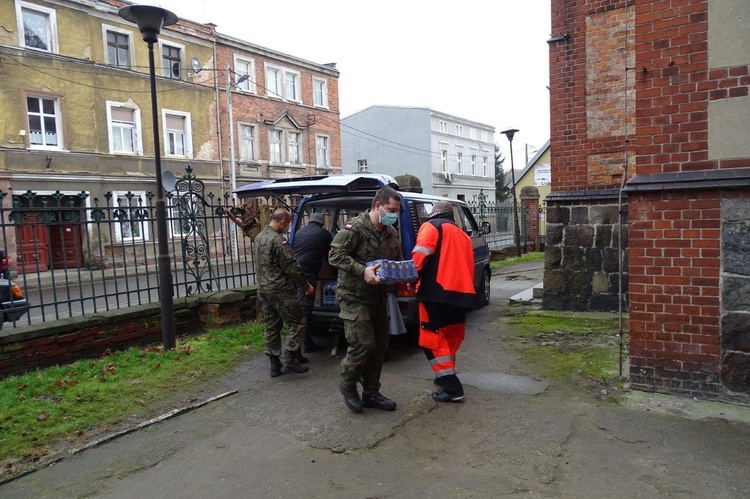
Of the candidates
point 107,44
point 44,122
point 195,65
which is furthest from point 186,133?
point 44,122

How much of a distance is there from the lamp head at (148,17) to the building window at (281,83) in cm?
2144

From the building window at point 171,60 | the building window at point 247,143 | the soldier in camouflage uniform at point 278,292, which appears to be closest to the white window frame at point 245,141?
the building window at point 247,143

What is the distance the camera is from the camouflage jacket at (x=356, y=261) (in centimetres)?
442

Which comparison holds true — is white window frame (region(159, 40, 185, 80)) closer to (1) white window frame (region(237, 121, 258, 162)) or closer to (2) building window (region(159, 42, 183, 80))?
(2) building window (region(159, 42, 183, 80))

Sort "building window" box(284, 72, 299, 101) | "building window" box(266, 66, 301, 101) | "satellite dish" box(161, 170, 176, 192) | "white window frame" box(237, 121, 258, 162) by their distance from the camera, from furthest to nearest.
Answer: "building window" box(284, 72, 299, 101)
"building window" box(266, 66, 301, 101)
"white window frame" box(237, 121, 258, 162)
"satellite dish" box(161, 170, 176, 192)

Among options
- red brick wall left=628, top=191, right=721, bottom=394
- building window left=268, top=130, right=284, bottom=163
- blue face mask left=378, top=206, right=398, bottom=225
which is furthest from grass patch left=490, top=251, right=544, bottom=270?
building window left=268, top=130, right=284, bottom=163

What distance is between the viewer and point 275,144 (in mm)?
27266

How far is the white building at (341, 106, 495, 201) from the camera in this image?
4056 centimetres

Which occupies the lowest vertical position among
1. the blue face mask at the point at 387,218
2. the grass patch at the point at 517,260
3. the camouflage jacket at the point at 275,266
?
the grass patch at the point at 517,260

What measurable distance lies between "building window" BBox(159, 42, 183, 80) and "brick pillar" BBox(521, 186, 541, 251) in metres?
15.5

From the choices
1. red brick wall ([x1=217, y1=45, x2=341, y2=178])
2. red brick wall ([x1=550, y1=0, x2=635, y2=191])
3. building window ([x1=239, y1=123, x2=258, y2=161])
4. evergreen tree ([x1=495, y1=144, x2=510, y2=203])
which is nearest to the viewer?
red brick wall ([x1=550, y1=0, x2=635, y2=191])

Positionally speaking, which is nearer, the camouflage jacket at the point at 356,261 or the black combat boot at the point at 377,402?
the camouflage jacket at the point at 356,261

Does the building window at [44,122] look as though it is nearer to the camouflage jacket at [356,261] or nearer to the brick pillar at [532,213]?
the brick pillar at [532,213]

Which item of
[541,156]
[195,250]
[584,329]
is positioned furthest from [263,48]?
[584,329]
